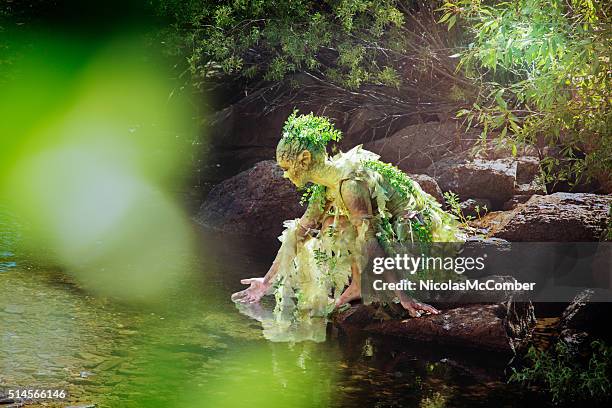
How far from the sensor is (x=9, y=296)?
6309 millimetres

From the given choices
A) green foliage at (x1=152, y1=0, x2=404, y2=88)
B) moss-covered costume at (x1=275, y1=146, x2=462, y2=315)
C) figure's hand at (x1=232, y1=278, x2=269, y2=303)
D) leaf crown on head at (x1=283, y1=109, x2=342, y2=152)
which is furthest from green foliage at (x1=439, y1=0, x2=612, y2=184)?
green foliage at (x1=152, y1=0, x2=404, y2=88)

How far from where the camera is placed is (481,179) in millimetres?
9930

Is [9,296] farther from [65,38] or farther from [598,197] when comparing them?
[65,38]

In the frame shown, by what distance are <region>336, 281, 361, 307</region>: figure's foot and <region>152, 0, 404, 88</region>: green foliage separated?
5729 mm

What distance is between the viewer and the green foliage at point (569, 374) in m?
5.05

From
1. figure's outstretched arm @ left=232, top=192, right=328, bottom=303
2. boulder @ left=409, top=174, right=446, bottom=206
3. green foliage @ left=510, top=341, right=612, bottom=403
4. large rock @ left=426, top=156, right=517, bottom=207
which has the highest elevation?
large rock @ left=426, top=156, right=517, bottom=207

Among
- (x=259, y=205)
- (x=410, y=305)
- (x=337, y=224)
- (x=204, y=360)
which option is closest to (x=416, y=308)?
(x=410, y=305)

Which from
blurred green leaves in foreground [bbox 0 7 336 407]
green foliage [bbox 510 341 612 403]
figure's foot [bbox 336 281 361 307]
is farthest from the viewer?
figure's foot [bbox 336 281 361 307]

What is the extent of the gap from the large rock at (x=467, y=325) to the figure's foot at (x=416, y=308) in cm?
9

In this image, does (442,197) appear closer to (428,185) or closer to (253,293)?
(428,185)

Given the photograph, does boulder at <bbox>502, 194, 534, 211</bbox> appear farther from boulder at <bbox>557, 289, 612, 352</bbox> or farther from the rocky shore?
boulder at <bbox>557, 289, 612, 352</bbox>

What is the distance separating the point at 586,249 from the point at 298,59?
19.6 ft

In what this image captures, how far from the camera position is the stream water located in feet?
15.4

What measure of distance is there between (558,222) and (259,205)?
4.12 metres
